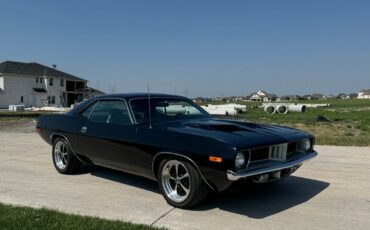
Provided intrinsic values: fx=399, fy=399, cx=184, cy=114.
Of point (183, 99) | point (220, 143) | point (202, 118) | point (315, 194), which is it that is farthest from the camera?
point (183, 99)

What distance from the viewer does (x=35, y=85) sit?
6344cm

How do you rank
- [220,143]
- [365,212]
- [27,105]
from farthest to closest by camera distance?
1. [27,105]
2. [365,212]
3. [220,143]

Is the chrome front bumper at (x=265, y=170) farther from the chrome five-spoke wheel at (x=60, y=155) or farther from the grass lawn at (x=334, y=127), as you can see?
the grass lawn at (x=334, y=127)

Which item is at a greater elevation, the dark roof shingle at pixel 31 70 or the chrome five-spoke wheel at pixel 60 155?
the dark roof shingle at pixel 31 70

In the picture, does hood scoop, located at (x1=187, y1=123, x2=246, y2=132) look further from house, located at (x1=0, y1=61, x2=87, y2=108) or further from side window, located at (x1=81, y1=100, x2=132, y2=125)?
house, located at (x1=0, y1=61, x2=87, y2=108)

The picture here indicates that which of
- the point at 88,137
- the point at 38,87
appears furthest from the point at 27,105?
the point at 88,137

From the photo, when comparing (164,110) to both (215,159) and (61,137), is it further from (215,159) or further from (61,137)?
(61,137)

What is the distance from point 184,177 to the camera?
4.97 m

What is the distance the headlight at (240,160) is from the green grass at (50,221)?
1174 millimetres

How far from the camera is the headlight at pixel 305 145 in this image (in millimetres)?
5580

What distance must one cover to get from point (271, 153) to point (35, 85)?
209 ft

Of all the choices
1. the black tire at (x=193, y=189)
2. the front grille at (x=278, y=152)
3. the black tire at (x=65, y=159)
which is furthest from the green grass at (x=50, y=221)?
the black tire at (x=65, y=159)

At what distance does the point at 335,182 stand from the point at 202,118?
2.39 m

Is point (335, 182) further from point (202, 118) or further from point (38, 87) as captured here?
point (38, 87)
